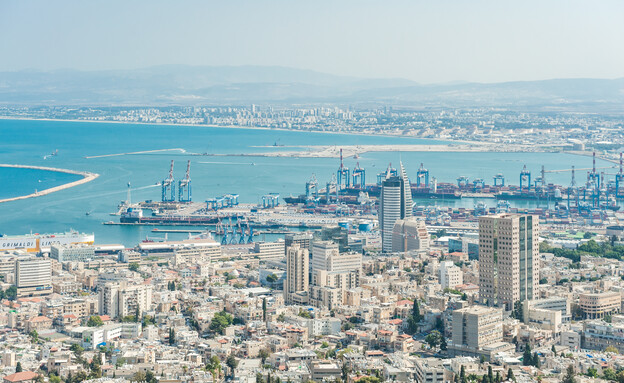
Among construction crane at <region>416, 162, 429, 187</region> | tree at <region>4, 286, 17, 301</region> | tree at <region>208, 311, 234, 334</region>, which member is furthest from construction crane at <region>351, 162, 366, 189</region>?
tree at <region>208, 311, 234, 334</region>

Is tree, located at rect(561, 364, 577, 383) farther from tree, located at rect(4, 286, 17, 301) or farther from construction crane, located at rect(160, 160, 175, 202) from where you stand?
construction crane, located at rect(160, 160, 175, 202)

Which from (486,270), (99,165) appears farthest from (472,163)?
(486,270)

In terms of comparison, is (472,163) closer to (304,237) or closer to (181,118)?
(304,237)

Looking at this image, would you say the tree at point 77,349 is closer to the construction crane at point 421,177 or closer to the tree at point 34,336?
the tree at point 34,336

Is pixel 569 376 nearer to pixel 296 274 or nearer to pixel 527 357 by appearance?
pixel 527 357

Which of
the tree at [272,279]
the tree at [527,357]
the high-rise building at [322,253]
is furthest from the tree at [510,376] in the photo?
the tree at [272,279]
